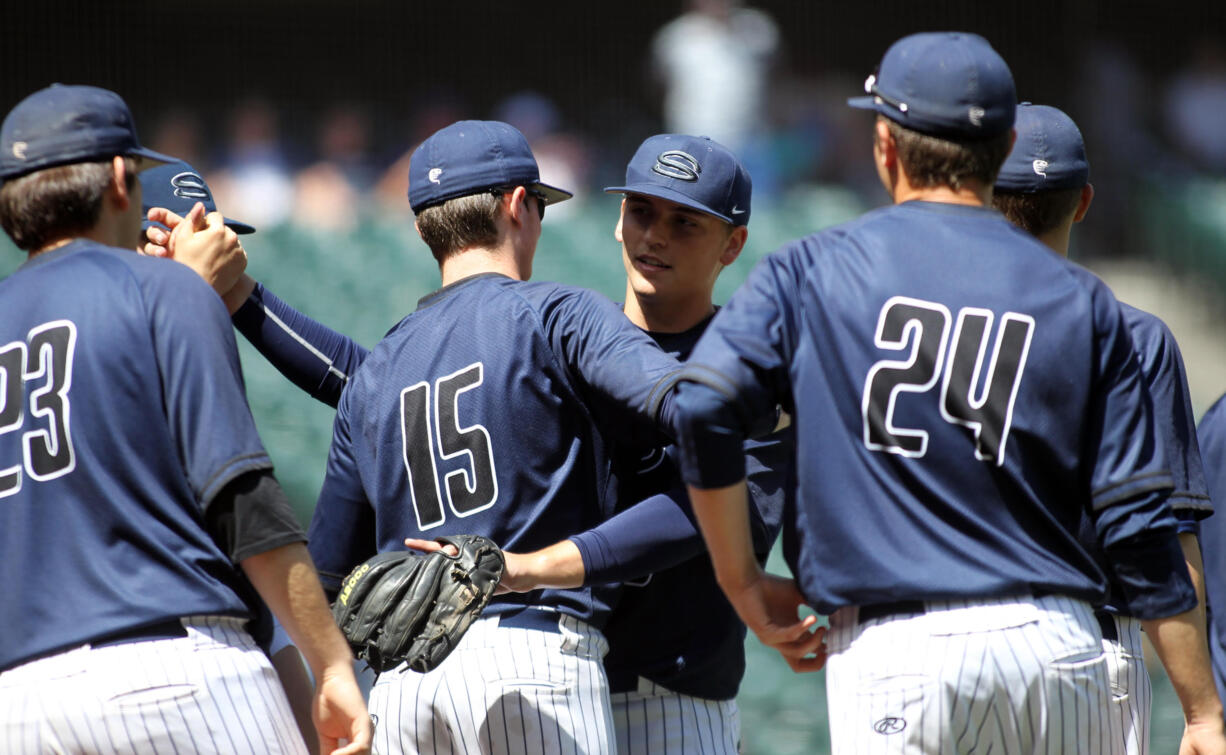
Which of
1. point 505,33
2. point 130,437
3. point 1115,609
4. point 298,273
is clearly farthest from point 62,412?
point 505,33

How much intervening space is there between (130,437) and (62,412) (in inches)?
4.1

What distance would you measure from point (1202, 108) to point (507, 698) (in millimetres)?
8819

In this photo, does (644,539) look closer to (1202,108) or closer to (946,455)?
(946,455)

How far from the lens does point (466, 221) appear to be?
8.16 ft

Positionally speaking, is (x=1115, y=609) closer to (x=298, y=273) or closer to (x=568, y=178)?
(x=298, y=273)

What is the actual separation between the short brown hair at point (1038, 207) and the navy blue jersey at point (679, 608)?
620 millimetres

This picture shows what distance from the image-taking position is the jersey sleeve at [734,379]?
191 centimetres

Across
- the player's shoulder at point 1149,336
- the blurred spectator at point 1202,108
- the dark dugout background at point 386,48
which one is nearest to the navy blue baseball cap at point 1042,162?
the player's shoulder at point 1149,336

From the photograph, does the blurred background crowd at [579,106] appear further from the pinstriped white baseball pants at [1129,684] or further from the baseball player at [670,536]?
the pinstriped white baseball pants at [1129,684]

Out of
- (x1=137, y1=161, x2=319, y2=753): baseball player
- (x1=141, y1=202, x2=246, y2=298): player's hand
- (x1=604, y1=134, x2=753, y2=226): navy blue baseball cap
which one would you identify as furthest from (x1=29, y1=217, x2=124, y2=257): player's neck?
(x1=604, y1=134, x2=753, y2=226): navy blue baseball cap

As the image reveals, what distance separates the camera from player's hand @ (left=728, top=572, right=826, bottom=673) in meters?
2.01

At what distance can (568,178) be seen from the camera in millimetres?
9453

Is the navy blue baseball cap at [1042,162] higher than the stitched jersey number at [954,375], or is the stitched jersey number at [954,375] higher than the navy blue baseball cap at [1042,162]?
the navy blue baseball cap at [1042,162]

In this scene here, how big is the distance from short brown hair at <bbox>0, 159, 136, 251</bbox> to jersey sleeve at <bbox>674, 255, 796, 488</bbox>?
0.94 m
